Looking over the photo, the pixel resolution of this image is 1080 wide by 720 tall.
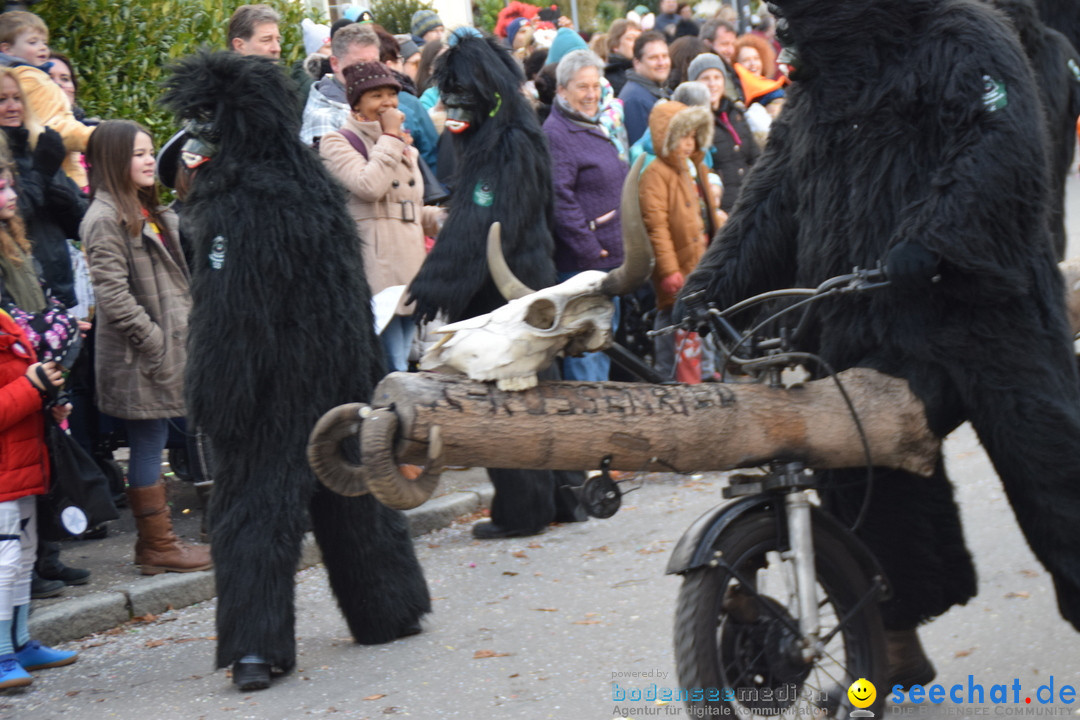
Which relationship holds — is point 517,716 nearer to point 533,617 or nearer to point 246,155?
point 533,617

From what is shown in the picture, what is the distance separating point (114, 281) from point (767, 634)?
3796 millimetres

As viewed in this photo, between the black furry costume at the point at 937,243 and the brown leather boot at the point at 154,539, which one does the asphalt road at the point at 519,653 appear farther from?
the black furry costume at the point at 937,243

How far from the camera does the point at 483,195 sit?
6785 mm

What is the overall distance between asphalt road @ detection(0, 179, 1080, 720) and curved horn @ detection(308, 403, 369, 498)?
150 centimetres

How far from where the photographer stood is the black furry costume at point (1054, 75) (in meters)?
6.07

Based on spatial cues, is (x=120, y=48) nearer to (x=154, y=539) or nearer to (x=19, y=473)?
(x=154, y=539)

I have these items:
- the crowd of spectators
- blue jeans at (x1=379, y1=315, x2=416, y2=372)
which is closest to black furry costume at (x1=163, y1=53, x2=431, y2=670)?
the crowd of spectators

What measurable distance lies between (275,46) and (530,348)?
519cm

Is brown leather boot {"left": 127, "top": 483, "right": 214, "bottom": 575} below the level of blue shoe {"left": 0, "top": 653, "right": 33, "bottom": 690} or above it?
above

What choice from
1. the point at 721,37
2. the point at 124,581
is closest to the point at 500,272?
the point at 124,581

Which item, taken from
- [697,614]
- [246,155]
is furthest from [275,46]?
[697,614]

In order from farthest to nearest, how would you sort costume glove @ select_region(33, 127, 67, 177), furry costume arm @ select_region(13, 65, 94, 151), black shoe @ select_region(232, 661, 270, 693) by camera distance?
1. furry costume arm @ select_region(13, 65, 94, 151)
2. costume glove @ select_region(33, 127, 67, 177)
3. black shoe @ select_region(232, 661, 270, 693)

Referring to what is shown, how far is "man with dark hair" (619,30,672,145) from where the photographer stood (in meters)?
10.3

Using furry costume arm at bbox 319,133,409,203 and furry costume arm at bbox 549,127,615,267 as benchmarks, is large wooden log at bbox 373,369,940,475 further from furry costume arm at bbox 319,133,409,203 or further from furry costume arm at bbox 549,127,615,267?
furry costume arm at bbox 549,127,615,267
